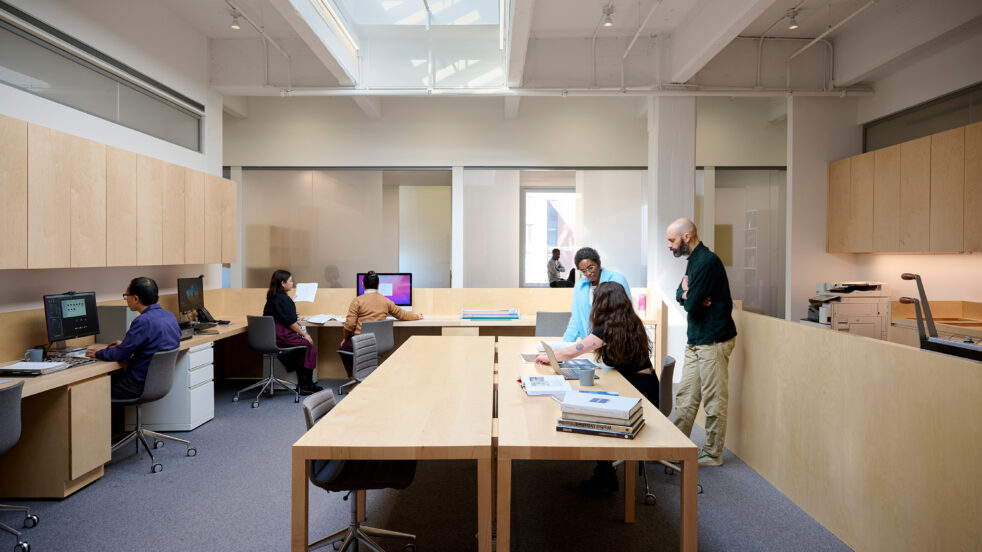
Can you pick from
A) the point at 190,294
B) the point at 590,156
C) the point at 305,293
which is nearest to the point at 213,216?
the point at 190,294

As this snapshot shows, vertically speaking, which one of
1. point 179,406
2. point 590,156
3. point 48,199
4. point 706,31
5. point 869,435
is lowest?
point 179,406

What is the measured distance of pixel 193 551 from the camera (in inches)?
102

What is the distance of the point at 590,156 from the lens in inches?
274

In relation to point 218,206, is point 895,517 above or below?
below

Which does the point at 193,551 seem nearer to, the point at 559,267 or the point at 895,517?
the point at 895,517

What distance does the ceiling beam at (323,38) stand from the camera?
437 cm

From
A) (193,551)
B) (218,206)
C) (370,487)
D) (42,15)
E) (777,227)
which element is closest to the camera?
(370,487)

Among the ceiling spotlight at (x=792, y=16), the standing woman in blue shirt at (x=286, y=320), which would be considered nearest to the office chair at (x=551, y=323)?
the standing woman in blue shirt at (x=286, y=320)

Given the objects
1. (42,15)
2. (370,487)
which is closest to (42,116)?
(42,15)

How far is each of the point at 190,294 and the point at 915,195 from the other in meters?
6.74

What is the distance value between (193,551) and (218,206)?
3826mm

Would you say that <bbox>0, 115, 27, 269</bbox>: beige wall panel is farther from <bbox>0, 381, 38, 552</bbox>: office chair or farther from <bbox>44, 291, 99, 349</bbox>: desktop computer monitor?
<bbox>0, 381, 38, 552</bbox>: office chair

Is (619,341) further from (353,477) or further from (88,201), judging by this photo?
(88,201)

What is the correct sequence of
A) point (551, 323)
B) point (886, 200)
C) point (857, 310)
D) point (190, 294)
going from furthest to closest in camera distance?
point (551, 323), point (190, 294), point (886, 200), point (857, 310)
